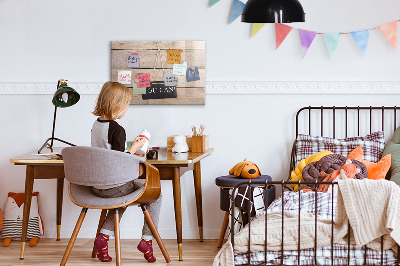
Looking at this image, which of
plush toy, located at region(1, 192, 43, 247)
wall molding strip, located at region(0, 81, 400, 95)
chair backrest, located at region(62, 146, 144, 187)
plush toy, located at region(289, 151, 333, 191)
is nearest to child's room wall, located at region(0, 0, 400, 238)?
wall molding strip, located at region(0, 81, 400, 95)

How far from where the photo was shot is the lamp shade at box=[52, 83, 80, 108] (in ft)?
13.1

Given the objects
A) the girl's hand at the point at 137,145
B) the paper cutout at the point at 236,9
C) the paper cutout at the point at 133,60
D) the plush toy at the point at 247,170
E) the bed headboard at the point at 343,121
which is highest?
the paper cutout at the point at 236,9

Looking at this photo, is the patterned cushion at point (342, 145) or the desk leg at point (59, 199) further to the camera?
the desk leg at point (59, 199)

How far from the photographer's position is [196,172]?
4137mm

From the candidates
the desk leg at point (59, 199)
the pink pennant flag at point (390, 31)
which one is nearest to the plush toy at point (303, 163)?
the pink pennant flag at point (390, 31)

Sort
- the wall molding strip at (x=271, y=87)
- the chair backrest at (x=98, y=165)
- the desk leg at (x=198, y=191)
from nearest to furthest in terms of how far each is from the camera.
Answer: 1. the chair backrest at (x=98, y=165)
2. the desk leg at (x=198, y=191)
3. the wall molding strip at (x=271, y=87)

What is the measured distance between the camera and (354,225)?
2895 mm

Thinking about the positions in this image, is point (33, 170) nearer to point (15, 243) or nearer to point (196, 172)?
point (15, 243)

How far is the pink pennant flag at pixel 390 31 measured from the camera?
4.20m

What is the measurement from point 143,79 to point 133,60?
153 millimetres

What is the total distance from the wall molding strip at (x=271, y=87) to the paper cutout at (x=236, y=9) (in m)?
0.46

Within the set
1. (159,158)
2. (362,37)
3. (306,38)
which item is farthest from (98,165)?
(362,37)

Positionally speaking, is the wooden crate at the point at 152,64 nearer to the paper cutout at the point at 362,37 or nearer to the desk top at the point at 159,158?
the desk top at the point at 159,158

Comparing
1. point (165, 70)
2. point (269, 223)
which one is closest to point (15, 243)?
point (165, 70)
